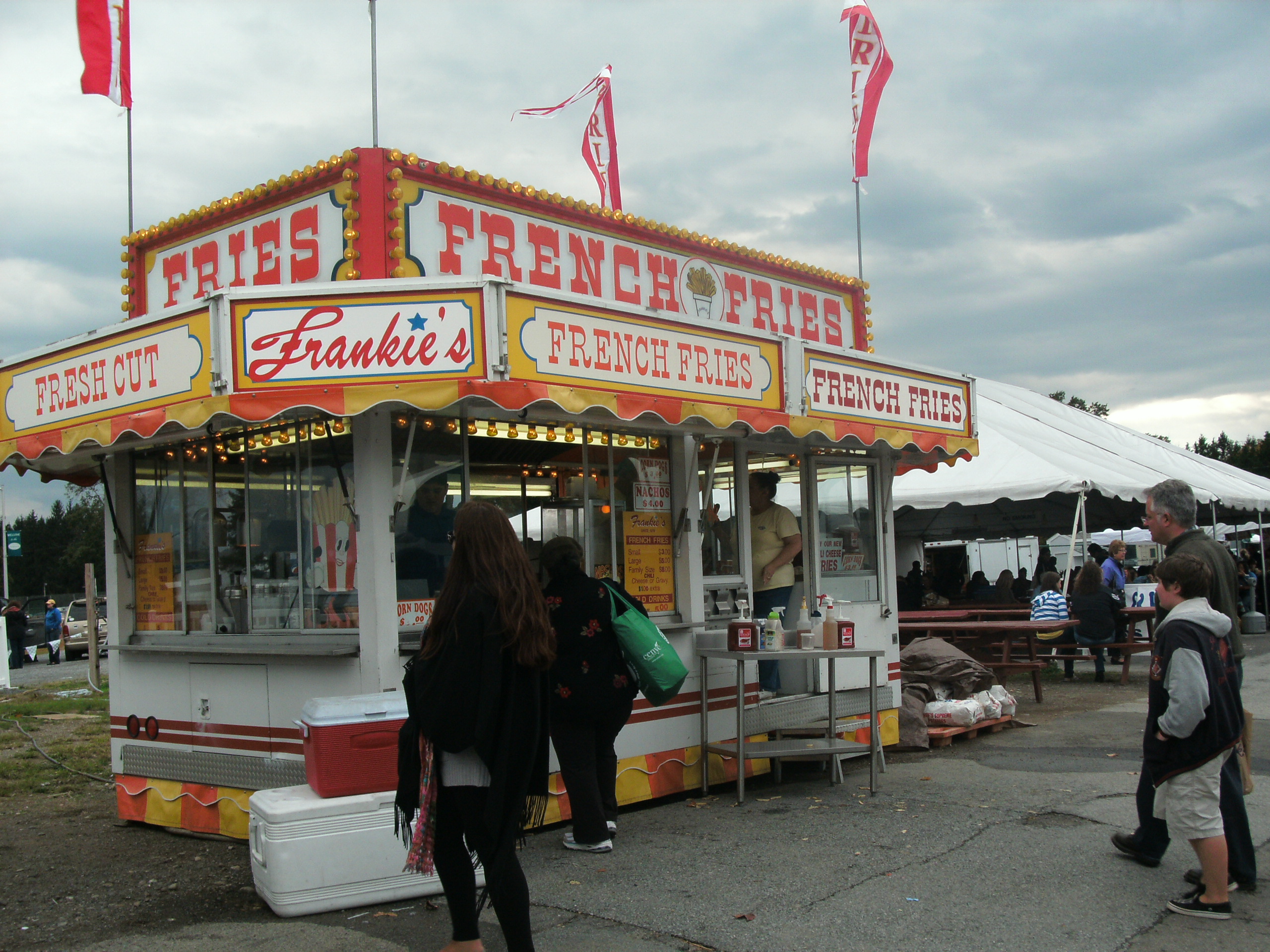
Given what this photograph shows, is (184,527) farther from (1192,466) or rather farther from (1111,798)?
(1192,466)

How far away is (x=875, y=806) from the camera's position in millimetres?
6766

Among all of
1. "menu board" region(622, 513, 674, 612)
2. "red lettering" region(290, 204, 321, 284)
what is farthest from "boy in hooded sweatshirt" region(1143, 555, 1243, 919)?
"red lettering" region(290, 204, 321, 284)

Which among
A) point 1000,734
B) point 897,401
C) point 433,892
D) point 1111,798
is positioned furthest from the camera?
point 1000,734

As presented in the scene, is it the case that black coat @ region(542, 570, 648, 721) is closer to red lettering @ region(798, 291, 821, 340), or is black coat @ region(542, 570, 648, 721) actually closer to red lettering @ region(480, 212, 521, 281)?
red lettering @ region(480, 212, 521, 281)

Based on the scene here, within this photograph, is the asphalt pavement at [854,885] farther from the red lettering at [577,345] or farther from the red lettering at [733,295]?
the red lettering at [733,295]

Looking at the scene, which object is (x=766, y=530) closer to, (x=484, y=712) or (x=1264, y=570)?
(x=484, y=712)

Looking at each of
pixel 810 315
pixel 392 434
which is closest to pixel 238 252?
pixel 392 434

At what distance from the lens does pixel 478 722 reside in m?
3.80

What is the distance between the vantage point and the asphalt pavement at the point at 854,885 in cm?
447

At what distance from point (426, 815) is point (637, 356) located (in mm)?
3039

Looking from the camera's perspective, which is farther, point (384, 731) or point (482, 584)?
point (384, 731)

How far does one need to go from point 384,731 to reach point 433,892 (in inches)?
31.2

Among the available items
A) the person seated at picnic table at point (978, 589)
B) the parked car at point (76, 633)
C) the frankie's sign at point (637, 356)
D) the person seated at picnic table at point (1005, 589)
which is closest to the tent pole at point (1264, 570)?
the person seated at picnic table at point (1005, 589)

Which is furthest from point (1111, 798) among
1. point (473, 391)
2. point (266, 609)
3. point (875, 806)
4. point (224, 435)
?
point (224, 435)
